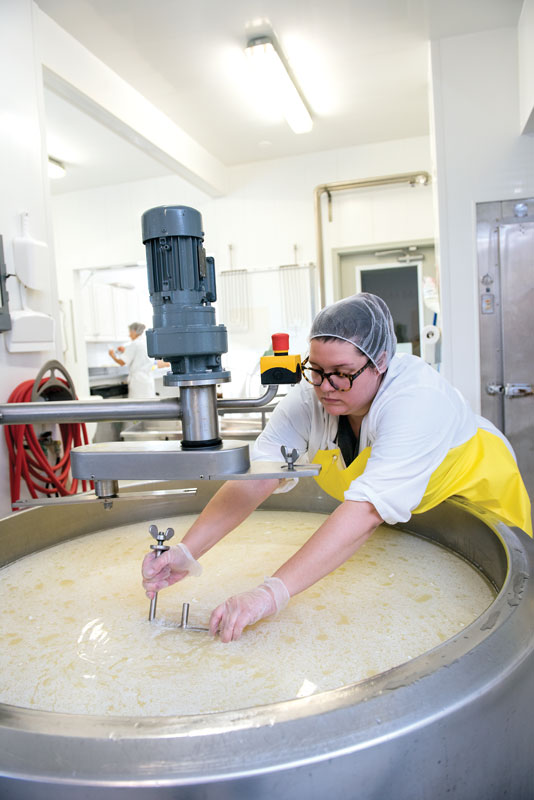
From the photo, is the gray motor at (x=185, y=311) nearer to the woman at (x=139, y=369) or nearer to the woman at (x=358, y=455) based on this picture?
the woman at (x=358, y=455)

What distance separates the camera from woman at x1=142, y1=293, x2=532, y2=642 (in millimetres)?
1039

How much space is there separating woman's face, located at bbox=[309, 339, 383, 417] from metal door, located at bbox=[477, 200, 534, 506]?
2495 mm

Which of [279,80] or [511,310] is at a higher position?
[279,80]

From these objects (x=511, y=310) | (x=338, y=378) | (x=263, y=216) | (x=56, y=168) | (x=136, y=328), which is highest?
(x=56, y=168)

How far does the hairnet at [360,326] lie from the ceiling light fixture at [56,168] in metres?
4.66

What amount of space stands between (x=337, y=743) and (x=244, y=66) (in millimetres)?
3978

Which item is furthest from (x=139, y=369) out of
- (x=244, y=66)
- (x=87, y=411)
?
(x=87, y=411)

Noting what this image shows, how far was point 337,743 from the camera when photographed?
56 centimetres

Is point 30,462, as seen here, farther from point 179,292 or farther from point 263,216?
point 263,216

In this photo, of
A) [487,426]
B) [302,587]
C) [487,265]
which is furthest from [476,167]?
[302,587]

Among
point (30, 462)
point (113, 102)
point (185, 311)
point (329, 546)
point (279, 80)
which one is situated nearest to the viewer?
point (185, 311)

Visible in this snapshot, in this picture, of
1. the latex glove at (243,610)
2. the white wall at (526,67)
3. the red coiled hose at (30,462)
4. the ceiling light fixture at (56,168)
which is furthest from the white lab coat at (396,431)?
the ceiling light fixture at (56,168)

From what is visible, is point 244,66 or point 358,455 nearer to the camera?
point 358,455

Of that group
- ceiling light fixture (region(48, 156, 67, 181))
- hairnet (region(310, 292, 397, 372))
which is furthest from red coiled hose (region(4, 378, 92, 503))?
ceiling light fixture (region(48, 156, 67, 181))
